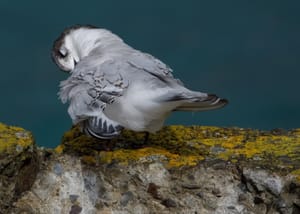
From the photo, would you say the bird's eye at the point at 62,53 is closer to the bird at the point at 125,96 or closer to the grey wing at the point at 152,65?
the bird at the point at 125,96

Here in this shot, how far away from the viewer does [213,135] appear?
5.77 m

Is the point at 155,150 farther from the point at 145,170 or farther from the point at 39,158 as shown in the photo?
the point at 39,158

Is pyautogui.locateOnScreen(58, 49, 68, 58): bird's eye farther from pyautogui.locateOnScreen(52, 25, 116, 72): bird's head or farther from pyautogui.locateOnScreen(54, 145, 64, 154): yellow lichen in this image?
→ pyautogui.locateOnScreen(54, 145, 64, 154): yellow lichen

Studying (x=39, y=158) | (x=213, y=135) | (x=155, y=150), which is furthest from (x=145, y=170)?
(x=213, y=135)

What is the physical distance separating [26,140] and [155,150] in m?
0.74

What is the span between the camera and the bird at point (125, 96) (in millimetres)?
4832

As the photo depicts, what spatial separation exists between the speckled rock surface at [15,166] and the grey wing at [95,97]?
31 centimetres

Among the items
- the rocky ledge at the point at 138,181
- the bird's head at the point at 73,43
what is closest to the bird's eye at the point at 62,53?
the bird's head at the point at 73,43

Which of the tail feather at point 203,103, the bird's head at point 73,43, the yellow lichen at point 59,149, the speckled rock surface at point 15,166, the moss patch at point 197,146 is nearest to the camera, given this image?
the speckled rock surface at point 15,166

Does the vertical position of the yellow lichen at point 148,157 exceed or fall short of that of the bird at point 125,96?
it falls short

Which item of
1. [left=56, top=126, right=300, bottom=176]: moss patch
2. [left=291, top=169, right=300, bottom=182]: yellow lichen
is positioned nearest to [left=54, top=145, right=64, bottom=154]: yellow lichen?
[left=56, top=126, right=300, bottom=176]: moss patch

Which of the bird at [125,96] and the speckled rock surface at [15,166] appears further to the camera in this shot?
the bird at [125,96]

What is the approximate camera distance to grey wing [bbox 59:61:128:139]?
190 inches

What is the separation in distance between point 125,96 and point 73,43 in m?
1.04
